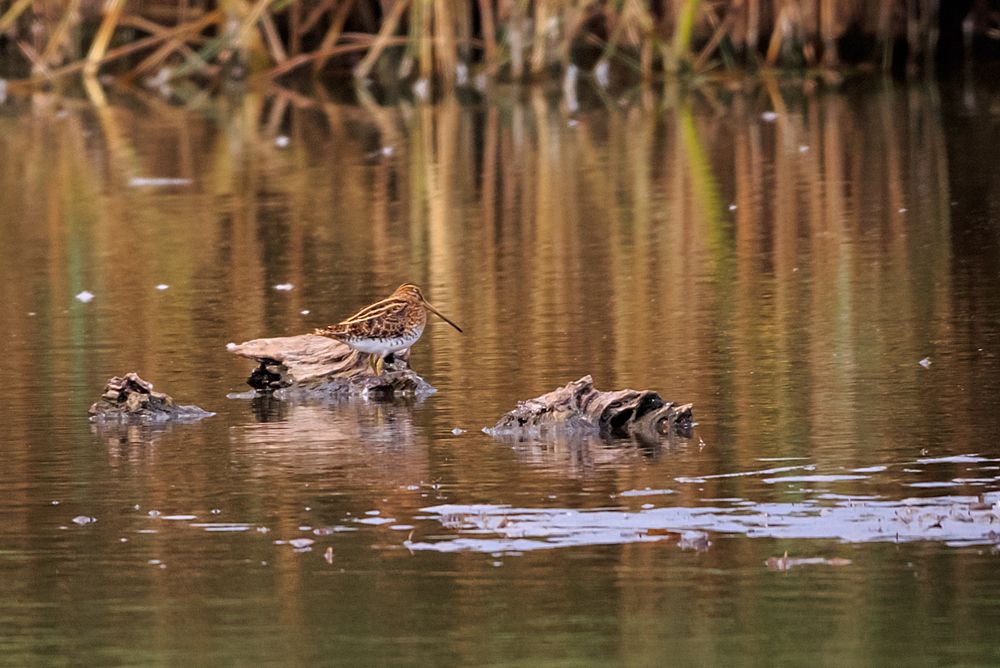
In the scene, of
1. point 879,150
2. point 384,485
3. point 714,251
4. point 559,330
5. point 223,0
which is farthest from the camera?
point 223,0

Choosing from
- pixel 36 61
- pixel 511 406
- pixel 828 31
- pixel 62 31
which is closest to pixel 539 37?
pixel 828 31

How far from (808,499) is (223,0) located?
2073cm

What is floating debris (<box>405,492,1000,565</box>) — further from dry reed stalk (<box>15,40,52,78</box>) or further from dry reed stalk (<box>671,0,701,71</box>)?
dry reed stalk (<box>15,40,52,78</box>)

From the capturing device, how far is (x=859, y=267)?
11648mm

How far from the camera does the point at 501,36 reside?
2628 cm

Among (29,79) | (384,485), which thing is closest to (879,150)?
(384,485)

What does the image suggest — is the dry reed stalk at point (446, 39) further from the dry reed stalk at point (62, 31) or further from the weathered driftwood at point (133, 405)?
the weathered driftwood at point (133, 405)

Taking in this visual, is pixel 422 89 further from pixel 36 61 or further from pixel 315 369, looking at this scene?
pixel 315 369

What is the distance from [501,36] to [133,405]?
18.3 meters

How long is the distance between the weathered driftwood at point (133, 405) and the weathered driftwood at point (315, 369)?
0.62 m

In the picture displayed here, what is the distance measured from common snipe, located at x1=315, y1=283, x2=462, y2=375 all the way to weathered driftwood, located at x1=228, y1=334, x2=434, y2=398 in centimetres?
11

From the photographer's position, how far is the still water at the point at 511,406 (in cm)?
545

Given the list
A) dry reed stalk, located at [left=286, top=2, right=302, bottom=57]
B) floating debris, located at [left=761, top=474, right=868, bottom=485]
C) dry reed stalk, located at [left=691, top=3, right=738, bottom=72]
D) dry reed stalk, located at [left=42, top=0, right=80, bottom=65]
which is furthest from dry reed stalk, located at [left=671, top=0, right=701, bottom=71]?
floating debris, located at [left=761, top=474, right=868, bottom=485]

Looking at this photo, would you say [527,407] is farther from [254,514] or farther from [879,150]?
[879,150]
